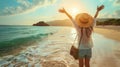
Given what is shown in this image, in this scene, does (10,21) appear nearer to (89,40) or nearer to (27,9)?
(27,9)

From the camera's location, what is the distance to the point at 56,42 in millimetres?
4578

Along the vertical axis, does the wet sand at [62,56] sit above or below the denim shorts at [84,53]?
below

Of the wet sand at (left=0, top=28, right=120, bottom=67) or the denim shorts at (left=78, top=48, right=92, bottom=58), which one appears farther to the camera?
the wet sand at (left=0, top=28, right=120, bottom=67)

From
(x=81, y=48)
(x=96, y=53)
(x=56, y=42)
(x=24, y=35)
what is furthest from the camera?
(x=24, y=35)

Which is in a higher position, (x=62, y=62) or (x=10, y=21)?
(x=10, y=21)

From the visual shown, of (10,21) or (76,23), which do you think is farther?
(10,21)

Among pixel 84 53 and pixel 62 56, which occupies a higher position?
pixel 84 53

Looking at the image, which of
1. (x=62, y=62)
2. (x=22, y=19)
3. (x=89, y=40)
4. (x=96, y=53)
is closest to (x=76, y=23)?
(x=89, y=40)

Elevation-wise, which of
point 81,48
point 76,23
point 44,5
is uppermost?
point 44,5

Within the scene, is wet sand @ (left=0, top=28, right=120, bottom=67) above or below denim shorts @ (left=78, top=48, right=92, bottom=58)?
below

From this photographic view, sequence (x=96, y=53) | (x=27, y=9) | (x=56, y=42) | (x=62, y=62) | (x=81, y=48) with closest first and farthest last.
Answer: (x=81, y=48), (x=62, y=62), (x=96, y=53), (x=27, y=9), (x=56, y=42)

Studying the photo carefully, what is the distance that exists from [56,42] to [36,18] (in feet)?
2.33

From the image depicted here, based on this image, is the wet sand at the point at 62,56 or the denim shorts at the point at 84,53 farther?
the wet sand at the point at 62,56

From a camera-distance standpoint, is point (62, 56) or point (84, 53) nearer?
point (84, 53)
